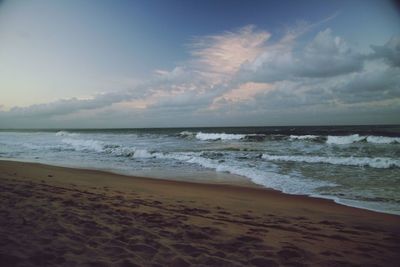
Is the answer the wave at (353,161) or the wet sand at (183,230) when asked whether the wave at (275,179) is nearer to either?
the wet sand at (183,230)

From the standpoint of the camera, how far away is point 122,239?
3.98 metres

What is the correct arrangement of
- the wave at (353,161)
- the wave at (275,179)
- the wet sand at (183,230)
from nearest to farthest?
the wet sand at (183,230), the wave at (275,179), the wave at (353,161)

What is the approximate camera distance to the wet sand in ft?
11.3

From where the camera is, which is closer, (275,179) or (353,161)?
(275,179)

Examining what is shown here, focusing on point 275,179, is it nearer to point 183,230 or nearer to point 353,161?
point 353,161

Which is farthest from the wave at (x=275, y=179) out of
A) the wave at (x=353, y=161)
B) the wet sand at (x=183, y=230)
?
the wave at (x=353, y=161)

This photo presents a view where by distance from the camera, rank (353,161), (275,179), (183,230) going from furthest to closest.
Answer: (353,161) → (275,179) → (183,230)

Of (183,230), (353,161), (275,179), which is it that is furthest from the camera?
(353,161)

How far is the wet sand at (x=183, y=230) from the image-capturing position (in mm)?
3455

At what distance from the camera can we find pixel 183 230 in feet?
15.0

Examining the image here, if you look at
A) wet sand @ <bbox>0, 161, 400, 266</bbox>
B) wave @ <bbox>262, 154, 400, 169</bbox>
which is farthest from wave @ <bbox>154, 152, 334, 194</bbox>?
wave @ <bbox>262, 154, 400, 169</bbox>

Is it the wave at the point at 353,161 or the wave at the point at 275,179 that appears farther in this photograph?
the wave at the point at 353,161

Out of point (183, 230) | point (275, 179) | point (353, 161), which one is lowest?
point (275, 179)

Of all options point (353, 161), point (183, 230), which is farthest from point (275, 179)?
point (183, 230)
